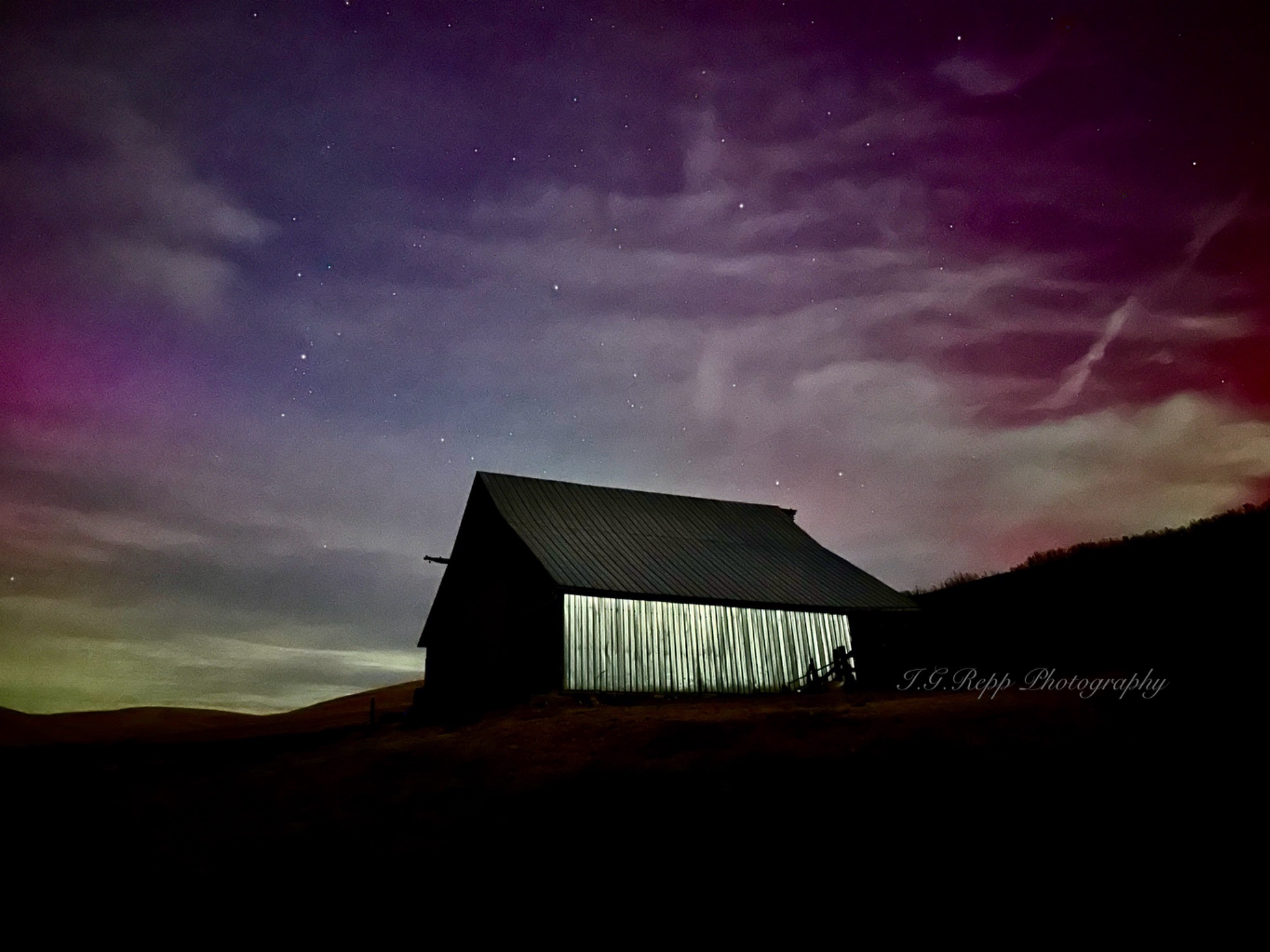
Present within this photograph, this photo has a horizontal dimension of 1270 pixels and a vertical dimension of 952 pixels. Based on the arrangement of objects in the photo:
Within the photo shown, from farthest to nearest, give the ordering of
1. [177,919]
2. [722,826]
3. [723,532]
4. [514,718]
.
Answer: [723,532], [514,718], [722,826], [177,919]

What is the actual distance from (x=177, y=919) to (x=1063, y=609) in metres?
30.0

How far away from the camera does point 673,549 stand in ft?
84.0

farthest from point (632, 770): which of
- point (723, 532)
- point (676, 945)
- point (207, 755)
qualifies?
point (723, 532)

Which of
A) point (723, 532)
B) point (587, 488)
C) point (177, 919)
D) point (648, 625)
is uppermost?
point (587, 488)

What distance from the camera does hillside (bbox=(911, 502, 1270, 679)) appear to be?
76.1ft

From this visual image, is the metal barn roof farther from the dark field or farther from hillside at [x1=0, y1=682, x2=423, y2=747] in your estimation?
hillside at [x1=0, y1=682, x2=423, y2=747]

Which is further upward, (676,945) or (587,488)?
(587,488)

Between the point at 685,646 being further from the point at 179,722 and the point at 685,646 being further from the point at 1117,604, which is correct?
the point at 179,722

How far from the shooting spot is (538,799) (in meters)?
10.1

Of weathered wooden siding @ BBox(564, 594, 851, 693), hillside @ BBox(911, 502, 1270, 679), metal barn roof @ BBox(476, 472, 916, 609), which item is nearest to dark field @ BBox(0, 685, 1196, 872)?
weathered wooden siding @ BBox(564, 594, 851, 693)

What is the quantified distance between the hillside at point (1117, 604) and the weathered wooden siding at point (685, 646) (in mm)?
5452

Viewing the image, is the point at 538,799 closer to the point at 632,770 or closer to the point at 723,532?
the point at 632,770

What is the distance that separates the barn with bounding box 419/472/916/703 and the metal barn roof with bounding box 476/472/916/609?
0.07 meters

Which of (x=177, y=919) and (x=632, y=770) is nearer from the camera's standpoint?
(x=177, y=919)
